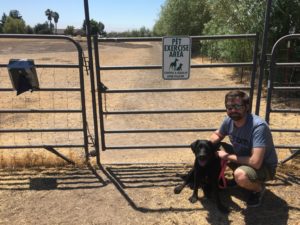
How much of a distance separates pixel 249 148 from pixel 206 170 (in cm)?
58

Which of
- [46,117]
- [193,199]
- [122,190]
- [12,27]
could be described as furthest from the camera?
[12,27]

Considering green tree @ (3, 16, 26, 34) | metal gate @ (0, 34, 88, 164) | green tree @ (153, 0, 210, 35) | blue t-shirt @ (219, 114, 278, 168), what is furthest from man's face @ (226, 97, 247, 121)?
green tree @ (3, 16, 26, 34)

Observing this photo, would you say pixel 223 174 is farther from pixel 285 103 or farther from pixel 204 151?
pixel 285 103

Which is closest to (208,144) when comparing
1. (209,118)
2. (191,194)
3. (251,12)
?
(191,194)

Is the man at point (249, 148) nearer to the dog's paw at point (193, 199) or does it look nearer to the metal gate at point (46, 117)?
the dog's paw at point (193, 199)

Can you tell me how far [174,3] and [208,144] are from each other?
3495 centimetres

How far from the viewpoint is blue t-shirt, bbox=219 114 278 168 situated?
4.21 m

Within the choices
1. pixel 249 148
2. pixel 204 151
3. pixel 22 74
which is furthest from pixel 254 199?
pixel 22 74

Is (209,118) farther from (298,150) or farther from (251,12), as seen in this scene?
(251,12)

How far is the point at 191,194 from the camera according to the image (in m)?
4.80

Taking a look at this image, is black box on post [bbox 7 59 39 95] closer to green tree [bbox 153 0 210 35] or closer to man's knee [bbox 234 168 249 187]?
man's knee [bbox 234 168 249 187]

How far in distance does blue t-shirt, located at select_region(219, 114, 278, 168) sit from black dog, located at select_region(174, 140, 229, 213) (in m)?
0.27

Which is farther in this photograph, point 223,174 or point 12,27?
point 12,27

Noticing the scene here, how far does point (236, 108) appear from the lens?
425 cm
